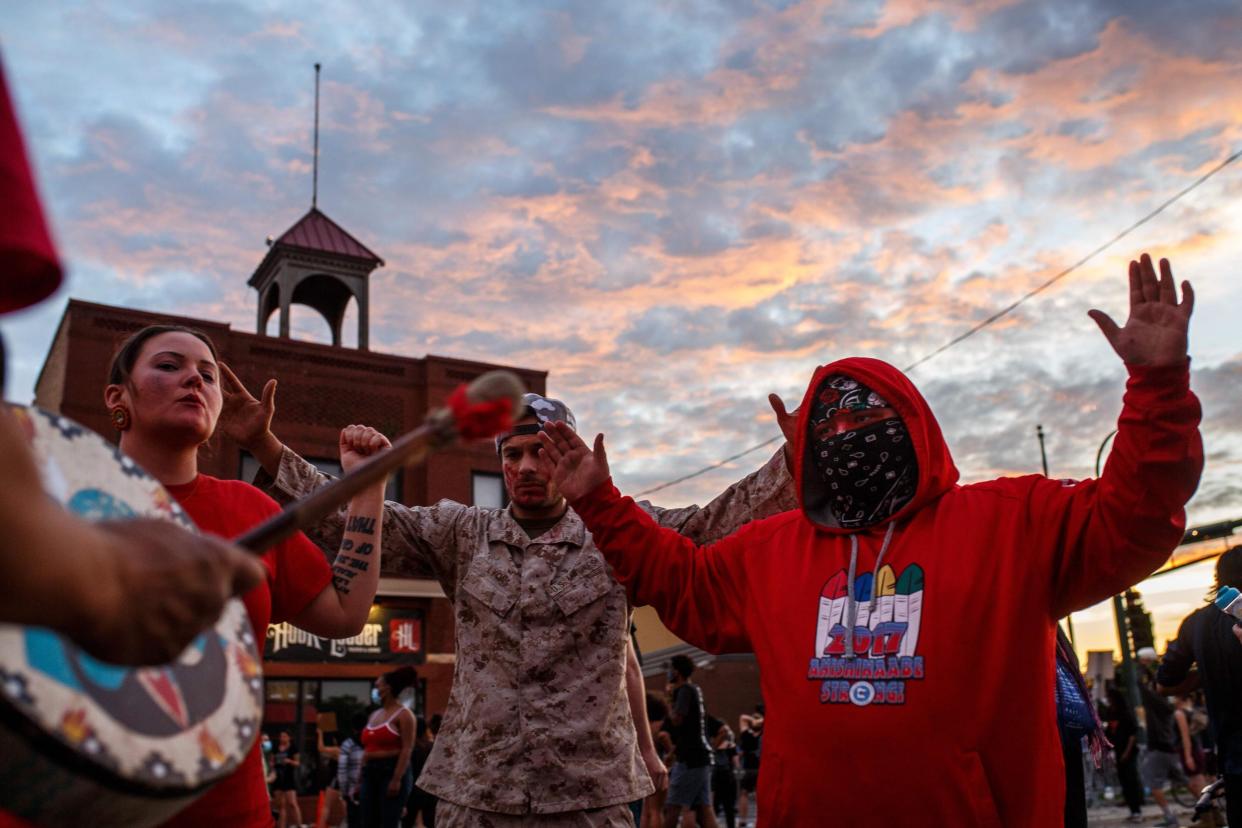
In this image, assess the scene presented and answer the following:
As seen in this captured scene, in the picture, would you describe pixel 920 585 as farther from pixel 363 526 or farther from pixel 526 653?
pixel 363 526

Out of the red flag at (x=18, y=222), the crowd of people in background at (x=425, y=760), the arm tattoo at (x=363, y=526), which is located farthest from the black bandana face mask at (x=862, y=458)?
the crowd of people in background at (x=425, y=760)

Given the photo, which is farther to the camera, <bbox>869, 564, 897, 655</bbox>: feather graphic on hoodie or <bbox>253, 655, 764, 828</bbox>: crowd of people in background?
<bbox>253, 655, 764, 828</bbox>: crowd of people in background

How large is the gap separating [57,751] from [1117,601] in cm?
2260

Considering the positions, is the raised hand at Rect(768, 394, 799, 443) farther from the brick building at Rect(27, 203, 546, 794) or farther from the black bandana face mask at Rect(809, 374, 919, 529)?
the brick building at Rect(27, 203, 546, 794)

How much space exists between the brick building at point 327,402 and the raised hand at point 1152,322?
2067cm

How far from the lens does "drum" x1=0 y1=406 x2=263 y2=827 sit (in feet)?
4.37

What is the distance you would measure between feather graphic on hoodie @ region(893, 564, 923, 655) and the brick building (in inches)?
792

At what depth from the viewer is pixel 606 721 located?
379 centimetres

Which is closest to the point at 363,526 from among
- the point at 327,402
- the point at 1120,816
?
the point at 1120,816

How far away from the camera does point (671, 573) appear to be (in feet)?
11.8

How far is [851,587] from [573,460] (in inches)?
42.8

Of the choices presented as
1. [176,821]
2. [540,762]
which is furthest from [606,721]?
[176,821]

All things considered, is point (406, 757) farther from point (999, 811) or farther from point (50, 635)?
point (50, 635)

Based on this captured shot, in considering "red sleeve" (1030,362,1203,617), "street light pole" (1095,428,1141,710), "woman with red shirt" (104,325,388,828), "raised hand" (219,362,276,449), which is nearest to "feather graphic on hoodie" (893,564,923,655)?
"red sleeve" (1030,362,1203,617)
